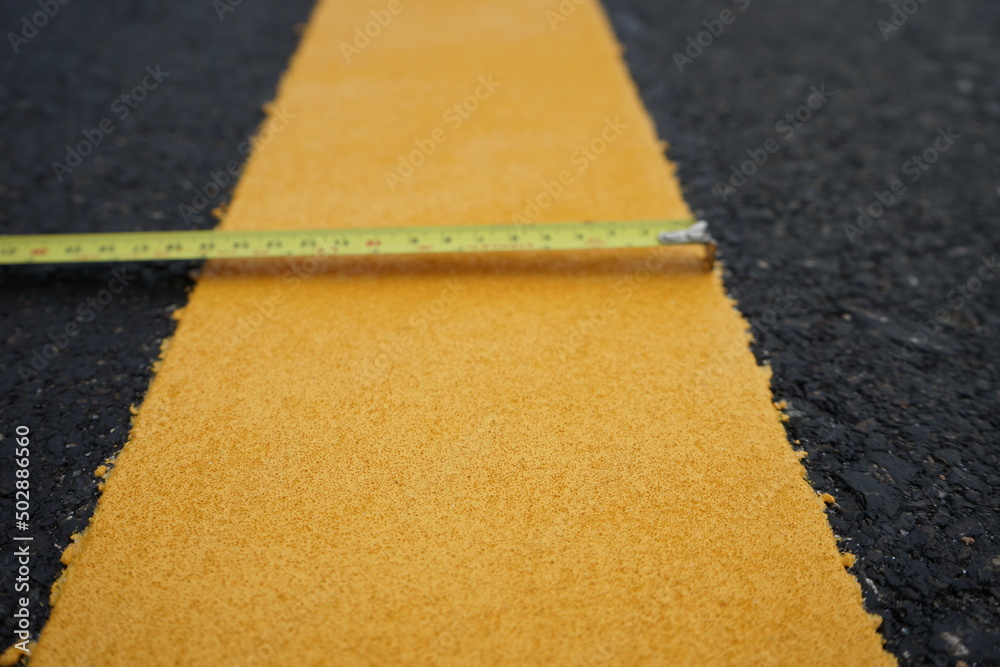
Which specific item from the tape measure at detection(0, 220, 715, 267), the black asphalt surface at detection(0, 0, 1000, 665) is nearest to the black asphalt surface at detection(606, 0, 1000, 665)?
the black asphalt surface at detection(0, 0, 1000, 665)

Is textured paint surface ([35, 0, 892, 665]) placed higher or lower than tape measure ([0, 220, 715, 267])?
lower

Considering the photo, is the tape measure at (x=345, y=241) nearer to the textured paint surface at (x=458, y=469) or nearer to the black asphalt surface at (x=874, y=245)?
the textured paint surface at (x=458, y=469)

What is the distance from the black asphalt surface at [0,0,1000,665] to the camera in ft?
5.19

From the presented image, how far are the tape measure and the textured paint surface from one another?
96 millimetres

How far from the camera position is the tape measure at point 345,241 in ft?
6.73

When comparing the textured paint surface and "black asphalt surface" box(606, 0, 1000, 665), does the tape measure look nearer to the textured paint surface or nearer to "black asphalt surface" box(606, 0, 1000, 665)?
the textured paint surface

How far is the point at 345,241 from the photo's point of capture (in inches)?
82.8

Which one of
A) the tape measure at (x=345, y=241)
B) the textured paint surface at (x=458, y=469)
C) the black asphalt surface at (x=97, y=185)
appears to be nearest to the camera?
the textured paint surface at (x=458, y=469)

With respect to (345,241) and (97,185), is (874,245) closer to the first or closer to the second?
(345,241)

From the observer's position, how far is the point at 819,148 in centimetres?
270

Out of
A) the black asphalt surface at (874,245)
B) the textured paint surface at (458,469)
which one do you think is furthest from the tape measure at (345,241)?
the black asphalt surface at (874,245)

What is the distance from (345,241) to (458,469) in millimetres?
905

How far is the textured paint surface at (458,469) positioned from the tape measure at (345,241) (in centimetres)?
10

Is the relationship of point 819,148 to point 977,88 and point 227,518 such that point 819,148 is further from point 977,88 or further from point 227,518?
point 227,518
